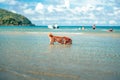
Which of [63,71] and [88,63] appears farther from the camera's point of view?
[88,63]

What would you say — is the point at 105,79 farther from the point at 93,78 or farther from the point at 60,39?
the point at 60,39

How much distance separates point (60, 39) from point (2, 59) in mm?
9469

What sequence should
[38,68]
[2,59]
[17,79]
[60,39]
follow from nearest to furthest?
[17,79], [38,68], [2,59], [60,39]

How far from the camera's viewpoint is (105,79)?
9297 mm

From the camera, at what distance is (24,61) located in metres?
12.5

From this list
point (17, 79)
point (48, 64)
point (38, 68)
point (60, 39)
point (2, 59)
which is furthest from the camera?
point (60, 39)

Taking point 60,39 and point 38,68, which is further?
point 60,39

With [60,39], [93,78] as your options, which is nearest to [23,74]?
[93,78]

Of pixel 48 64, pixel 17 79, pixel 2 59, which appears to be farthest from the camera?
pixel 2 59

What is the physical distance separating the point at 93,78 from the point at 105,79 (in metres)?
0.39

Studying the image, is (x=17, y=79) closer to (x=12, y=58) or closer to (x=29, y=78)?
(x=29, y=78)

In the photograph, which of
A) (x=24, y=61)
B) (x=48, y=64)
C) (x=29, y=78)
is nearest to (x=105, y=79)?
(x=29, y=78)

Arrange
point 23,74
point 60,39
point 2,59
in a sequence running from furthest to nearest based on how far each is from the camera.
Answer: point 60,39 < point 2,59 < point 23,74

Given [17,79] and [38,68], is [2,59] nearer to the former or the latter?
[38,68]
